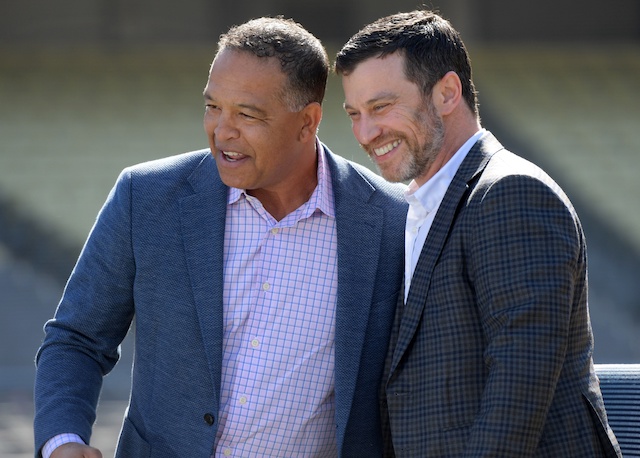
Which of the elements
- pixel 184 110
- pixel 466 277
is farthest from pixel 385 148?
pixel 184 110

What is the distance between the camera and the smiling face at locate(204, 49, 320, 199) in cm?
239

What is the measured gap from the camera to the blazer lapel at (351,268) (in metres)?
2.34

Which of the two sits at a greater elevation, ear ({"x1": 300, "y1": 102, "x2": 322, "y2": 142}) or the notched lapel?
ear ({"x1": 300, "y1": 102, "x2": 322, "y2": 142})

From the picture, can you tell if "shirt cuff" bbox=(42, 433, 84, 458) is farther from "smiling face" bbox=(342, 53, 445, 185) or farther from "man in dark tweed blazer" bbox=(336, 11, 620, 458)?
"smiling face" bbox=(342, 53, 445, 185)

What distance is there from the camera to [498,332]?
1.97m

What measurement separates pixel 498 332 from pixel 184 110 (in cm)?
774

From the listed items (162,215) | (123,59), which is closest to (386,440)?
(162,215)

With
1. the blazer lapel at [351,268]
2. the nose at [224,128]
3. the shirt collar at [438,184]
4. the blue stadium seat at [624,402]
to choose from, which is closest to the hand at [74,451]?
the blazer lapel at [351,268]

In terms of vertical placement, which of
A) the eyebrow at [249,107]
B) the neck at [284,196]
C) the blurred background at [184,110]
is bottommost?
the blurred background at [184,110]

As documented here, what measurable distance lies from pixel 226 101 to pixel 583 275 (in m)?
0.92

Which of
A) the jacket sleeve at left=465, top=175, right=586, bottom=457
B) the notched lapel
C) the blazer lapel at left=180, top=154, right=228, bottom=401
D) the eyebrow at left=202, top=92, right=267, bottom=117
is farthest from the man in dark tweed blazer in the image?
the blazer lapel at left=180, top=154, right=228, bottom=401

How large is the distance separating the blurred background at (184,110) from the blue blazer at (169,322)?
5.71 metres

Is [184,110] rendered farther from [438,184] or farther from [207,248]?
[438,184]

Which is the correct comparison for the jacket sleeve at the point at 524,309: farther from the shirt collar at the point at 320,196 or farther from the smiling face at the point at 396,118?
the shirt collar at the point at 320,196
